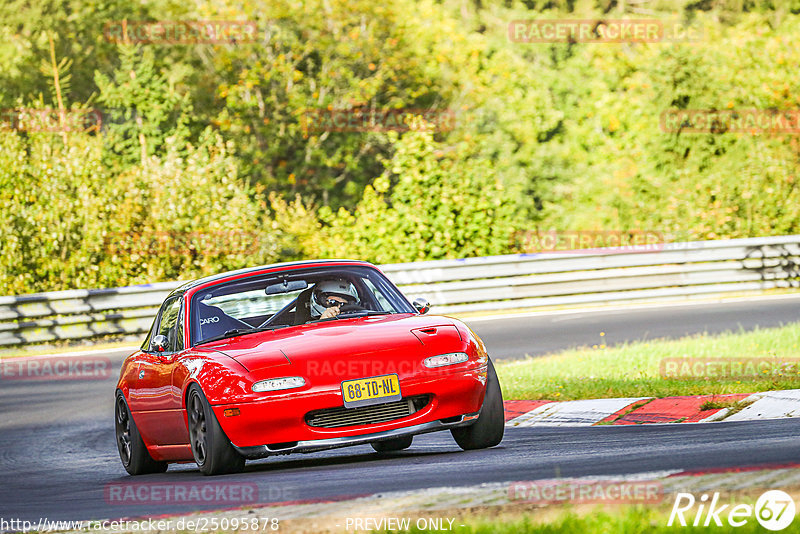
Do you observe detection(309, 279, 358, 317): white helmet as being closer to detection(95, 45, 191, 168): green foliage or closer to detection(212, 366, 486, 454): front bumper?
detection(212, 366, 486, 454): front bumper

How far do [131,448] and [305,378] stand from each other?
8.24 feet

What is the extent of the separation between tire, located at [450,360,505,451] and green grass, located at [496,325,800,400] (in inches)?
109

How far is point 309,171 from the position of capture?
38.6 metres

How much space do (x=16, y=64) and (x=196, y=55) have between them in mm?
6973

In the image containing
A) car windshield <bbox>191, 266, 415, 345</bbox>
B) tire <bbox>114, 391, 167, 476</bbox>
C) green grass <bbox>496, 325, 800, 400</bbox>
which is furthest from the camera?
green grass <bbox>496, 325, 800, 400</bbox>

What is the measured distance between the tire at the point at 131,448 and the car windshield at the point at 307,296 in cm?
116

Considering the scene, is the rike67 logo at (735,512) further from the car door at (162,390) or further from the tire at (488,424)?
the car door at (162,390)

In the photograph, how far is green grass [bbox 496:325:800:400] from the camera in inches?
412

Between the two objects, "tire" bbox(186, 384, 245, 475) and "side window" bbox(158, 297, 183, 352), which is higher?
"side window" bbox(158, 297, 183, 352)

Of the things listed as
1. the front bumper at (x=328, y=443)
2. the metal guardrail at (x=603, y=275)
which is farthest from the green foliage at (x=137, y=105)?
the front bumper at (x=328, y=443)

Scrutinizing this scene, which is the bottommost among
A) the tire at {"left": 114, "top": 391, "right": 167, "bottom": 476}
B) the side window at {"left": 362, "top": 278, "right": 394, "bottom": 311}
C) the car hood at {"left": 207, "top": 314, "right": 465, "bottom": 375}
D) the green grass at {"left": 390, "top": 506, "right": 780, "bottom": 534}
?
the tire at {"left": 114, "top": 391, "right": 167, "bottom": 476}

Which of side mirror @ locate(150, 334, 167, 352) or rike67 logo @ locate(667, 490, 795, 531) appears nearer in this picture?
rike67 logo @ locate(667, 490, 795, 531)

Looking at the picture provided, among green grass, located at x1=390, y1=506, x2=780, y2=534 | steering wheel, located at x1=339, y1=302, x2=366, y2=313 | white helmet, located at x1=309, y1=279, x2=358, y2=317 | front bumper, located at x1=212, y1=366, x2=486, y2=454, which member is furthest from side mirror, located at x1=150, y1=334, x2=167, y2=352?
green grass, located at x1=390, y1=506, x2=780, y2=534

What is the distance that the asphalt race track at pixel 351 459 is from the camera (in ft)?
20.3
